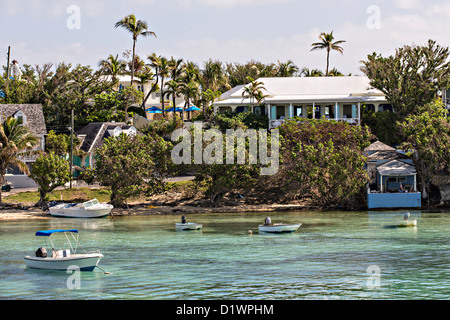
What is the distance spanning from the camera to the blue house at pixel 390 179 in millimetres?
68438

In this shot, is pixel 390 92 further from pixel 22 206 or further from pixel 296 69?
pixel 22 206

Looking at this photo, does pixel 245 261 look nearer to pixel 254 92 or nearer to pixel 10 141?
pixel 10 141

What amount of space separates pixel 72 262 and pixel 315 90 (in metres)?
59.7

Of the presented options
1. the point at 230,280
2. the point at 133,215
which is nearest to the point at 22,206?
the point at 133,215

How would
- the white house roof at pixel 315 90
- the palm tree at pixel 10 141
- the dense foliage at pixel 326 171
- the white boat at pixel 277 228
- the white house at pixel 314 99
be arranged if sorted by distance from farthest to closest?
1. the white house roof at pixel 315 90
2. the white house at pixel 314 99
3. the dense foliage at pixel 326 171
4. the palm tree at pixel 10 141
5. the white boat at pixel 277 228

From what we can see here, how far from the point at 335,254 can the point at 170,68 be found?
6948cm

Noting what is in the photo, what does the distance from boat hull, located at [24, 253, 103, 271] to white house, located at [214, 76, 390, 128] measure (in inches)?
1999

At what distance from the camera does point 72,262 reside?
120 ft

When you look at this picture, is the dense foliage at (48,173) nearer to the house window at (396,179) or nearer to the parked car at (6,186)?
the parked car at (6,186)

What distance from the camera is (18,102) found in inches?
3706

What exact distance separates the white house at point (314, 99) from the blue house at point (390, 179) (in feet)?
35.3

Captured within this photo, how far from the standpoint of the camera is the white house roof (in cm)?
8662

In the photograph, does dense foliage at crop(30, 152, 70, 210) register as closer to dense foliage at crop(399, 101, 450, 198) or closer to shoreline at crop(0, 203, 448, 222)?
shoreline at crop(0, 203, 448, 222)

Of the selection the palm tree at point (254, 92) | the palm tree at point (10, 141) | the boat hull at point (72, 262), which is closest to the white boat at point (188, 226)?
the boat hull at point (72, 262)
